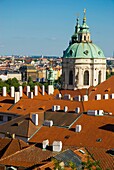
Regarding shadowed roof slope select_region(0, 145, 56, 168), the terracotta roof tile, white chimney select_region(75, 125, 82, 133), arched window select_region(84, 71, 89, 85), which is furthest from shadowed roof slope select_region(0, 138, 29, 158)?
arched window select_region(84, 71, 89, 85)

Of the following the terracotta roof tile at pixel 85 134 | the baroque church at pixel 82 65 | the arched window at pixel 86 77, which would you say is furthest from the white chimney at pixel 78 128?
the arched window at pixel 86 77

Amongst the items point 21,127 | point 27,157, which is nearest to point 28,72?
point 21,127

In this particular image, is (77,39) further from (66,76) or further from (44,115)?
(44,115)

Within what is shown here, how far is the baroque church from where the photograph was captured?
225 feet

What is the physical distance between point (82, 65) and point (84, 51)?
210 centimetres

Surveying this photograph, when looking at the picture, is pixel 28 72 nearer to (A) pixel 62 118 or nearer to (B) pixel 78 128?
(A) pixel 62 118

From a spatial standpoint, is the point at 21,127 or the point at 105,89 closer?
the point at 21,127

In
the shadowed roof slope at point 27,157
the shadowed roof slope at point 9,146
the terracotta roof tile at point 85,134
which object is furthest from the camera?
the terracotta roof tile at point 85,134

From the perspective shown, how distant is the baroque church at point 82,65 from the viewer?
225 ft

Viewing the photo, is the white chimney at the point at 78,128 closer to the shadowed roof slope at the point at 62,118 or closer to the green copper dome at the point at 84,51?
the shadowed roof slope at the point at 62,118

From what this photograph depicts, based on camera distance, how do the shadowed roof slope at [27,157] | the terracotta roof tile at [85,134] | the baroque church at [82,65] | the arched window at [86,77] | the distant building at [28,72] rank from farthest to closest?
the distant building at [28,72] → the arched window at [86,77] → the baroque church at [82,65] → the terracotta roof tile at [85,134] → the shadowed roof slope at [27,157]

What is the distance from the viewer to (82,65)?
68.8 metres

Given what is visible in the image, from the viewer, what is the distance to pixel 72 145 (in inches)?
1314

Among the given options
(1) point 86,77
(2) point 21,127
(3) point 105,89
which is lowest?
(2) point 21,127
